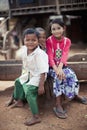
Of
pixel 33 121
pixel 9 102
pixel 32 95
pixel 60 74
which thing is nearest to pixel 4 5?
pixel 9 102

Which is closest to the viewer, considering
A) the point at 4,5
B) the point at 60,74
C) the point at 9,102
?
the point at 60,74

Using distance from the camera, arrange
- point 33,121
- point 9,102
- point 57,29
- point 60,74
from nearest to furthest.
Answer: point 33,121 < point 60,74 < point 57,29 < point 9,102

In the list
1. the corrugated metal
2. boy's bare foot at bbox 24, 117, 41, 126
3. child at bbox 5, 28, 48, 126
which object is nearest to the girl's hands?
child at bbox 5, 28, 48, 126

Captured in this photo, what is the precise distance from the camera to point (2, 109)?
454cm

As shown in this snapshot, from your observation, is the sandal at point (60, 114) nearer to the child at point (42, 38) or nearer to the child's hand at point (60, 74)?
the child's hand at point (60, 74)

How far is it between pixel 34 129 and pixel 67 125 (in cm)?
45

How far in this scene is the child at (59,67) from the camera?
13.9 ft

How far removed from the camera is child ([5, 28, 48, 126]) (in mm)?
4027

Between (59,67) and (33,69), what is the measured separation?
1.21 feet

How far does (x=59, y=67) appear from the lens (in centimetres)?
422

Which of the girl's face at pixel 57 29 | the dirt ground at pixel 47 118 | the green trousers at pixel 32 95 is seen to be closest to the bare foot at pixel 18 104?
the dirt ground at pixel 47 118

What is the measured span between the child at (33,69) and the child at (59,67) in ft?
0.87

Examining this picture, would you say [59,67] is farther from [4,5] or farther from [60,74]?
[4,5]

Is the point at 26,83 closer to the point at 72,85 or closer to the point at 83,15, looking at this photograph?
the point at 72,85
